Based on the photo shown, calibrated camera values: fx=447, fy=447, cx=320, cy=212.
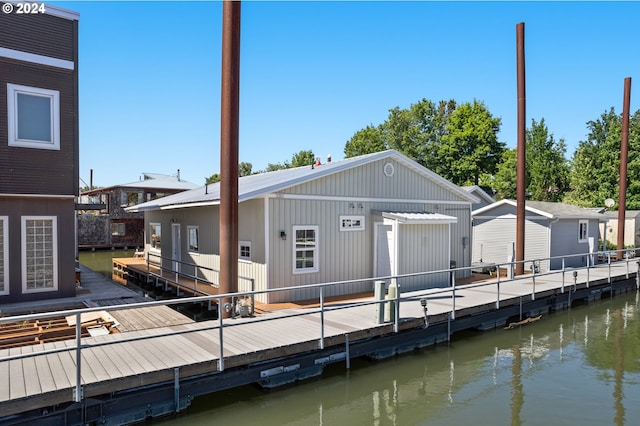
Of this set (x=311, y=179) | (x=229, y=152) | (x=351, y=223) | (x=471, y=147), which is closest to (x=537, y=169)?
(x=471, y=147)

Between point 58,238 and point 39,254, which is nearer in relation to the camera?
point 39,254

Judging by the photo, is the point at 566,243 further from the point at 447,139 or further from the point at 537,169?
the point at 447,139

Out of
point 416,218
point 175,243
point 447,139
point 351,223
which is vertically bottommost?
point 175,243

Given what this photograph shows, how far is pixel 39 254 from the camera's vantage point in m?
10.9

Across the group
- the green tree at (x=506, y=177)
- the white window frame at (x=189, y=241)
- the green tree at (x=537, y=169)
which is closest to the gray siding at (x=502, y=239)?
the white window frame at (x=189, y=241)

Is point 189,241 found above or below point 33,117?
below

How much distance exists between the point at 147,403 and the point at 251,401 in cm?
169

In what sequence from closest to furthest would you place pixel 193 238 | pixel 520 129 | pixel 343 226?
pixel 343 226, pixel 520 129, pixel 193 238

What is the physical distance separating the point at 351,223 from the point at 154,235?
40.1 feet

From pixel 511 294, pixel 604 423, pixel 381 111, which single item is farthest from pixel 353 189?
pixel 381 111

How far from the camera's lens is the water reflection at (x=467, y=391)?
7.02 meters

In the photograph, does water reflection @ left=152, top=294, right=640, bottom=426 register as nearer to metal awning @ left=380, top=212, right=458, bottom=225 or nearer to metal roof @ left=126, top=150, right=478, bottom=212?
metal awning @ left=380, top=212, right=458, bottom=225

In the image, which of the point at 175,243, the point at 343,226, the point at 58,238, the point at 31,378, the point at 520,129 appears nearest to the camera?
the point at 31,378

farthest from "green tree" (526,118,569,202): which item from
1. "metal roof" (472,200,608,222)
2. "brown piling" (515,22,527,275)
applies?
"brown piling" (515,22,527,275)
